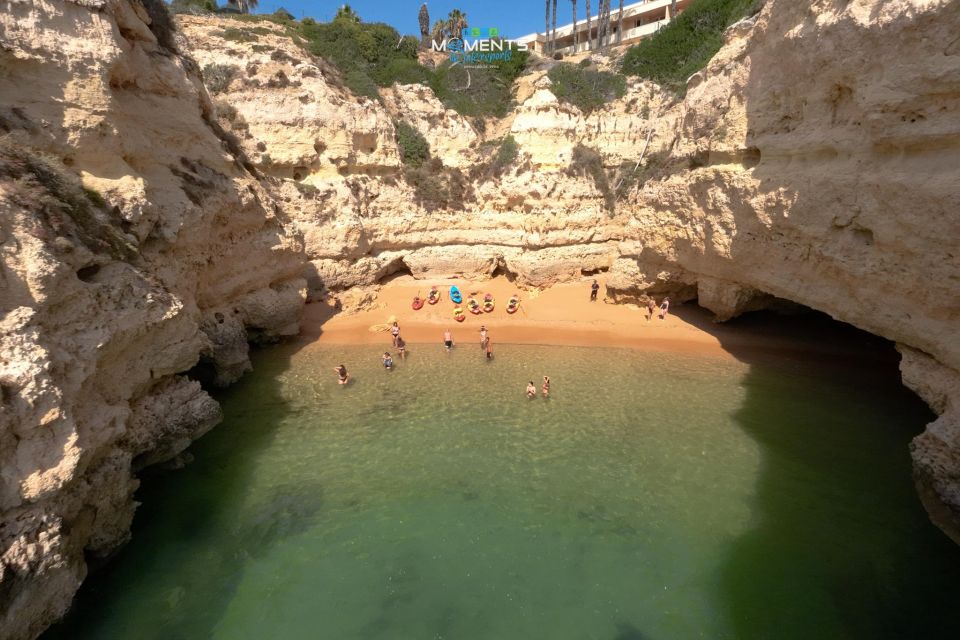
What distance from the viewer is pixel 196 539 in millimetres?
9133

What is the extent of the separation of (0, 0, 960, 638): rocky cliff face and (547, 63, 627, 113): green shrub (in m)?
9.20

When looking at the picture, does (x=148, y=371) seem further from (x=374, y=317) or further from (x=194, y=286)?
(x=374, y=317)

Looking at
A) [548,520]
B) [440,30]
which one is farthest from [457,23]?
[548,520]

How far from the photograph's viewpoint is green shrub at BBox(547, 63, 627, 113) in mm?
25781

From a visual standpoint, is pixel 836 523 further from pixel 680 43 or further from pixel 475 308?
pixel 680 43

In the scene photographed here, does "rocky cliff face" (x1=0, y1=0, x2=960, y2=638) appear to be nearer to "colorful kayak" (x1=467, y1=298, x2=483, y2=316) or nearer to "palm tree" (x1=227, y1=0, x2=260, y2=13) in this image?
"colorful kayak" (x1=467, y1=298, x2=483, y2=316)

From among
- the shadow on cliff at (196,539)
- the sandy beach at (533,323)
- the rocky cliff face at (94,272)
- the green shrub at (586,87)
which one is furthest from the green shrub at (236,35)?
the shadow on cliff at (196,539)

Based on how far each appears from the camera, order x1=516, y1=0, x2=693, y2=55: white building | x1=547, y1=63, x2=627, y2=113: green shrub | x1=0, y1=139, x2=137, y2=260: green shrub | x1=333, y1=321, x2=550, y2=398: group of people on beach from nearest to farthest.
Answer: x1=0, y1=139, x2=137, y2=260: green shrub < x1=333, y1=321, x2=550, y2=398: group of people on beach < x1=547, y1=63, x2=627, y2=113: green shrub < x1=516, y1=0, x2=693, y2=55: white building

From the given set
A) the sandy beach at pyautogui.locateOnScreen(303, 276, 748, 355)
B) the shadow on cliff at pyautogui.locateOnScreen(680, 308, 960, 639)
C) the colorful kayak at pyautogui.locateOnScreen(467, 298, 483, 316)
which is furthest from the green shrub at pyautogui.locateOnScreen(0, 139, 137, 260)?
the colorful kayak at pyautogui.locateOnScreen(467, 298, 483, 316)

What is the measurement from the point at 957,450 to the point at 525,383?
992cm

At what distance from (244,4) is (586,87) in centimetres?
2856

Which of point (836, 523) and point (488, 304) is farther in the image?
point (488, 304)

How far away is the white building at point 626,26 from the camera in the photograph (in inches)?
1518

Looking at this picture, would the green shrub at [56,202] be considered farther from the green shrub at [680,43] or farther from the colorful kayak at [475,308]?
the green shrub at [680,43]
